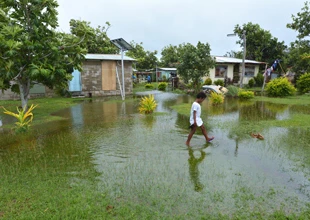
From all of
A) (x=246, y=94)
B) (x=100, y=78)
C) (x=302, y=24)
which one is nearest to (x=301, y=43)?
(x=302, y=24)

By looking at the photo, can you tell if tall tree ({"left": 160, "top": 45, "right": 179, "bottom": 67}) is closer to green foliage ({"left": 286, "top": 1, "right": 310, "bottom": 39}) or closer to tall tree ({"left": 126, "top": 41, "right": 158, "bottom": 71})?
tall tree ({"left": 126, "top": 41, "right": 158, "bottom": 71})

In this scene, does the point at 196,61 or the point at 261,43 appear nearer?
the point at 196,61

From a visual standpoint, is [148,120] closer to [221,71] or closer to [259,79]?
Result: [221,71]

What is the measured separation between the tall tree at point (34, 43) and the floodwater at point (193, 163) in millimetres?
2243

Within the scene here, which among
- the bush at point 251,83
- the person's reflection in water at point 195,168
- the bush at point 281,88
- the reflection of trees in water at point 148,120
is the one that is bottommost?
the person's reflection in water at point 195,168

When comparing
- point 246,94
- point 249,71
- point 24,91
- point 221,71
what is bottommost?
point 246,94

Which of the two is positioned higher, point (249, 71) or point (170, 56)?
point (170, 56)

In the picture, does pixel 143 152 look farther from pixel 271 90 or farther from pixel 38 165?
pixel 271 90

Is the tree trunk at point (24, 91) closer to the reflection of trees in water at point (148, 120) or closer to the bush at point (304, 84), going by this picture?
the reflection of trees in water at point (148, 120)

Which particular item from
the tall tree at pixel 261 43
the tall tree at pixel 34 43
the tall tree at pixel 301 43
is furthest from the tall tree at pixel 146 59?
the tall tree at pixel 34 43

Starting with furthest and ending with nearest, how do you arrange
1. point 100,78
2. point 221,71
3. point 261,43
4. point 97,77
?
1. point 261,43
2. point 221,71
3. point 100,78
4. point 97,77

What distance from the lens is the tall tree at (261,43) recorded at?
30.5 meters

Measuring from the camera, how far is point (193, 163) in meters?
4.89

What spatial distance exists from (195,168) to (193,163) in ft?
0.86
